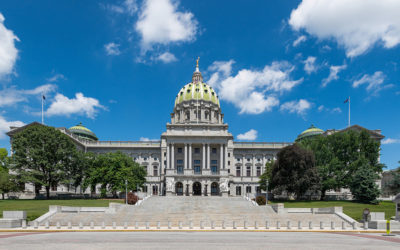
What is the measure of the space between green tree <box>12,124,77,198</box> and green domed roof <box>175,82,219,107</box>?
5260 centimetres

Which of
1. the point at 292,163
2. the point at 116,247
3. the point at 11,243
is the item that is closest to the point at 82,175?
the point at 292,163

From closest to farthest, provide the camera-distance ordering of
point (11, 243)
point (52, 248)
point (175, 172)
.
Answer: point (52, 248) → point (11, 243) → point (175, 172)

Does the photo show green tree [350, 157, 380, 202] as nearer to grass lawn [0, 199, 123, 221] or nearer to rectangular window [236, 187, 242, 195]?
rectangular window [236, 187, 242, 195]

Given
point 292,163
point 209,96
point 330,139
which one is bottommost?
point 292,163

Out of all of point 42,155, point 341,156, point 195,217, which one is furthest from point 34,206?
point 341,156

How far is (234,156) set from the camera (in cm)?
9412

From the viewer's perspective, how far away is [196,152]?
8394cm

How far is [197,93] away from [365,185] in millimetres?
64844

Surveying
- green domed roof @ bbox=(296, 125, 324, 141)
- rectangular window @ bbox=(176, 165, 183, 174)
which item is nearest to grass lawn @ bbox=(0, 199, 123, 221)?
rectangular window @ bbox=(176, 165, 183, 174)

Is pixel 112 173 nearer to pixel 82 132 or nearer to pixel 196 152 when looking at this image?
pixel 196 152

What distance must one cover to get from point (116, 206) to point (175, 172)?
39615 mm

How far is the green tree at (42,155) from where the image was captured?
57.7 m

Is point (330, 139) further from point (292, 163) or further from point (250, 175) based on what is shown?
point (250, 175)

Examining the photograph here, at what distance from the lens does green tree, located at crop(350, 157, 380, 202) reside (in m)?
52.6
